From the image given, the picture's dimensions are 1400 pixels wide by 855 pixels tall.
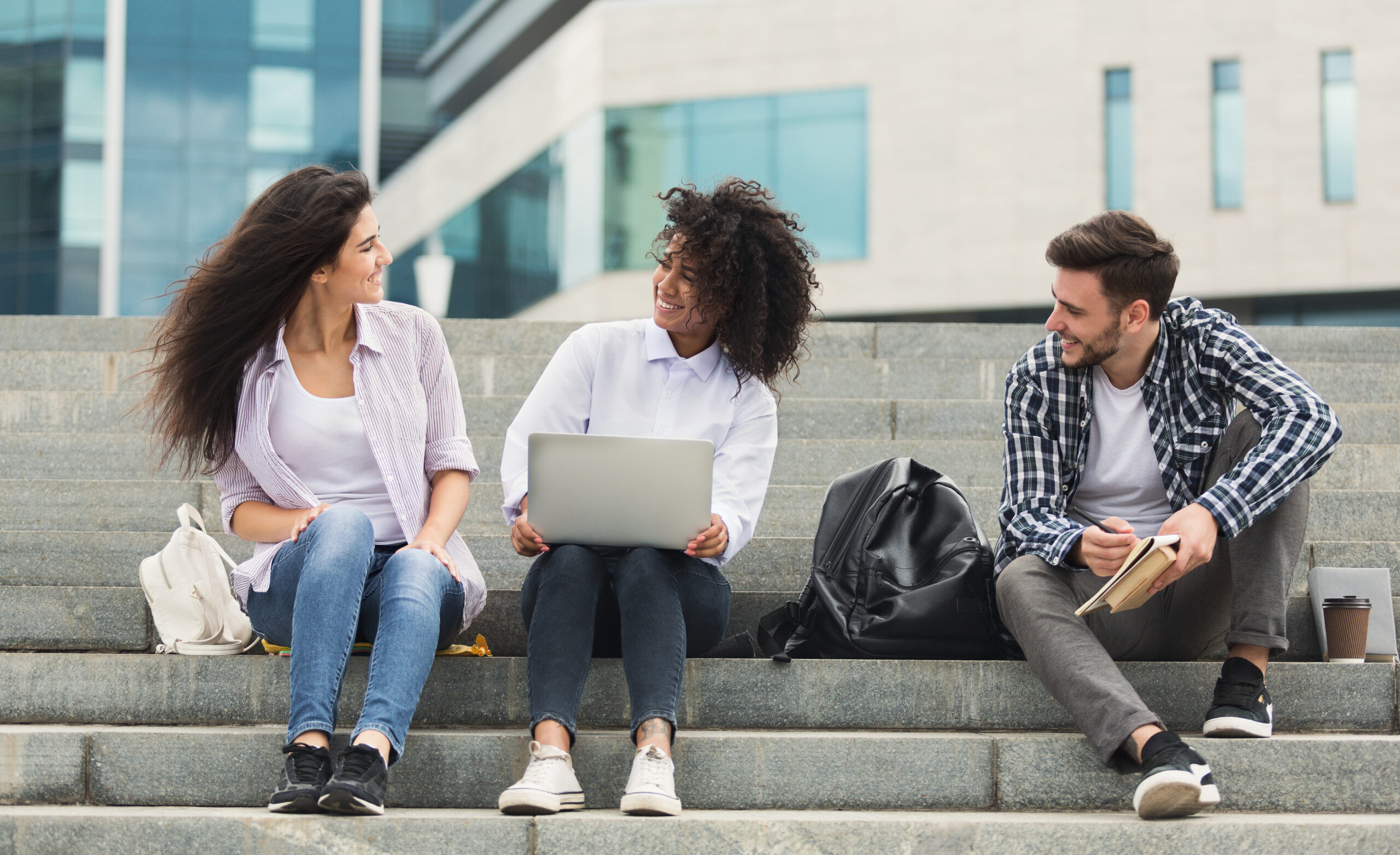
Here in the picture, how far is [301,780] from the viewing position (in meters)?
2.60

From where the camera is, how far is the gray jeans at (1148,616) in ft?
9.28

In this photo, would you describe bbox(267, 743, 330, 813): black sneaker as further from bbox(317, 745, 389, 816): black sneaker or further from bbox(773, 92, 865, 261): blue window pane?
bbox(773, 92, 865, 261): blue window pane

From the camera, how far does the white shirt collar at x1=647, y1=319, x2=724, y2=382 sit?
11.1 ft

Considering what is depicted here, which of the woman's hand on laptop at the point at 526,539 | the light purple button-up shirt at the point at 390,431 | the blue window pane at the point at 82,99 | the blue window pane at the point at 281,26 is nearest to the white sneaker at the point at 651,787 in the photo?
the woman's hand on laptop at the point at 526,539

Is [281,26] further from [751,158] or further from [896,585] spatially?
[896,585]

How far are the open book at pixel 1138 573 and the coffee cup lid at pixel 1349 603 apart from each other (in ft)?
2.61

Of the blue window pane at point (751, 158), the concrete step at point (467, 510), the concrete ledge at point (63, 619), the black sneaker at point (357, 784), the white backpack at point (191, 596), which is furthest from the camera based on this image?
the blue window pane at point (751, 158)

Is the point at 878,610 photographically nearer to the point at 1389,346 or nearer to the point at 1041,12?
the point at 1389,346

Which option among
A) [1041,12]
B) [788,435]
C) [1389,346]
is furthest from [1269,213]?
[788,435]

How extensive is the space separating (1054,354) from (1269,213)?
1661 cm

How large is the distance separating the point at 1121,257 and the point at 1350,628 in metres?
1.12

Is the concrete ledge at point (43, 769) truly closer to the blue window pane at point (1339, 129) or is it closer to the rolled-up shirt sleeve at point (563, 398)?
the rolled-up shirt sleeve at point (563, 398)

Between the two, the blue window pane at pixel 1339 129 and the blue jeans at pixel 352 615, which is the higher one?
the blue window pane at pixel 1339 129

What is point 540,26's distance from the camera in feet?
89.9
